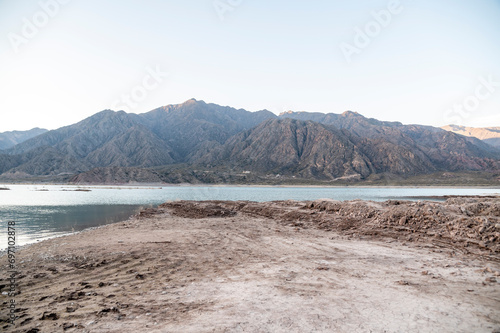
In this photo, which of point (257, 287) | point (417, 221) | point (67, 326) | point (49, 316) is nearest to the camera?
point (67, 326)

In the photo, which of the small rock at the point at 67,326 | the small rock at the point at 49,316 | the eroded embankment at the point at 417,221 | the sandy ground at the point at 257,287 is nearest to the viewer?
the small rock at the point at 67,326

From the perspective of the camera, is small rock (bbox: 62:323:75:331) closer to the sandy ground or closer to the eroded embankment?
the sandy ground

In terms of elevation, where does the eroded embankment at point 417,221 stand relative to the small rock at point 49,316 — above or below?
below

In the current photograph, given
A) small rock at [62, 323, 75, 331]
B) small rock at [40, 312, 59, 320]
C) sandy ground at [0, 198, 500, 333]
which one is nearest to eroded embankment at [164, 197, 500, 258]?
sandy ground at [0, 198, 500, 333]

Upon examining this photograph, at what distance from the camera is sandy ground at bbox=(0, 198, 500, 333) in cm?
613

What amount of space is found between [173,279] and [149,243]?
19.0ft

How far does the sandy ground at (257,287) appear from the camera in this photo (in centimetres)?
613

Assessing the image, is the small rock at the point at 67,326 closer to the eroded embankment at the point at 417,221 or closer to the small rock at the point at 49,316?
the small rock at the point at 49,316

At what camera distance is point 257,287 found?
323 inches

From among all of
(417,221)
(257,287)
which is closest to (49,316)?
(257,287)

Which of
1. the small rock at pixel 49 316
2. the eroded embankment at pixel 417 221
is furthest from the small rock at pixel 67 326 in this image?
the eroded embankment at pixel 417 221

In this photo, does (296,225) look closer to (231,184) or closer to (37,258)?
(37,258)

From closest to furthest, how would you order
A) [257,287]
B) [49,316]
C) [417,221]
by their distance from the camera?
[49,316] → [257,287] → [417,221]

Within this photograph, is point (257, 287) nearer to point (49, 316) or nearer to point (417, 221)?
point (49, 316)
